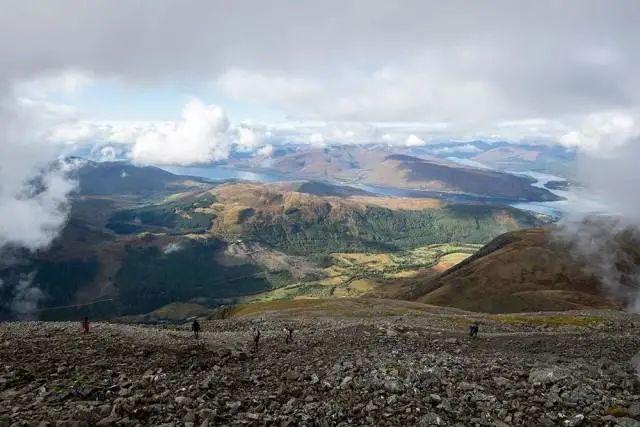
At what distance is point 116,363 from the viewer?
26.4 metres

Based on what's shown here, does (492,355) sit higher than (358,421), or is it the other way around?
(358,421)

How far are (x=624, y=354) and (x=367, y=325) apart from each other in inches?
839

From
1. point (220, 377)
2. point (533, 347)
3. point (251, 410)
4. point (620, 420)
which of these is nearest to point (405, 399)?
point (251, 410)

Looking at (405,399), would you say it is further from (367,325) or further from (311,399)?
(367,325)

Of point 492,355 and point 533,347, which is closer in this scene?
point 492,355

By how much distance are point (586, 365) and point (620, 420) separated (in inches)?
397

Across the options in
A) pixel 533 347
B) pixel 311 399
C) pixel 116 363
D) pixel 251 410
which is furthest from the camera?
pixel 533 347

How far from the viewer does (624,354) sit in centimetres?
3522

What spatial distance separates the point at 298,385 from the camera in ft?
74.3

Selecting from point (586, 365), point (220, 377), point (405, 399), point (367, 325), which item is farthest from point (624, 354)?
point (220, 377)

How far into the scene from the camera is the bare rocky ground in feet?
59.1

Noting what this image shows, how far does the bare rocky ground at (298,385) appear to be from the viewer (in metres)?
18.0

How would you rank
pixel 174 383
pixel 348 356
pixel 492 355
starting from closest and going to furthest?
pixel 174 383
pixel 348 356
pixel 492 355

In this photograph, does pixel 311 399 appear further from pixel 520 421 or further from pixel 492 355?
pixel 492 355
